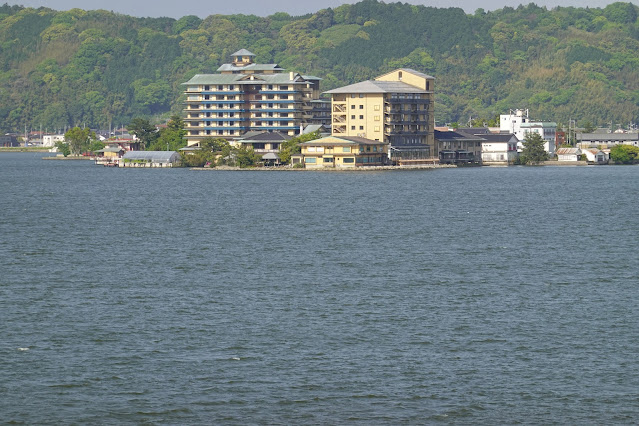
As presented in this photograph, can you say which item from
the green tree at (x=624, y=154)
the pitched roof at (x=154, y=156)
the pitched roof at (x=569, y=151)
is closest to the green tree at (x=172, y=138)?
the pitched roof at (x=154, y=156)

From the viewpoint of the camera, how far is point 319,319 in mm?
29828

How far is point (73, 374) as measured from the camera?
24125 mm

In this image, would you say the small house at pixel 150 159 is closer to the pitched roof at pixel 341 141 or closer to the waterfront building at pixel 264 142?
the waterfront building at pixel 264 142

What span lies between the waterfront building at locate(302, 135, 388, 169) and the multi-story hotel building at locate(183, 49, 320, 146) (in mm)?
19201

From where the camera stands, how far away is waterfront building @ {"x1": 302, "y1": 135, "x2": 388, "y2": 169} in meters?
113

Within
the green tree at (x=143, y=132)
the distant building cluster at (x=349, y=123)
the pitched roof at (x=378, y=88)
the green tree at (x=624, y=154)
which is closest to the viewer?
the distant building cluster at (x=349, y=123)

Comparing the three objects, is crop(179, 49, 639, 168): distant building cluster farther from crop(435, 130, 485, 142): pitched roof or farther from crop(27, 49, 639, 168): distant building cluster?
crop(27, 49, 639, 168): distant building cluster

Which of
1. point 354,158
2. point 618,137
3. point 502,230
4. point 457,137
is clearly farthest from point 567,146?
point 502,230

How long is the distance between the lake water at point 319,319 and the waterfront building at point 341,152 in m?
50.9

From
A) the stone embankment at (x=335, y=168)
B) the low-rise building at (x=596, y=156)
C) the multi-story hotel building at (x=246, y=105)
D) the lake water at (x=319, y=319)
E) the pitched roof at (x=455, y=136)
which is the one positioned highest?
the multi-story hotel building at (x=246, y=105)

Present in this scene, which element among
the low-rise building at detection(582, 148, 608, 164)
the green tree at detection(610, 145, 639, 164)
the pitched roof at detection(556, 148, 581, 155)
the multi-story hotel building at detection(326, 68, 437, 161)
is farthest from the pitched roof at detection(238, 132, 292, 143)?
the green tree at detection(610, 145, 639, 164)

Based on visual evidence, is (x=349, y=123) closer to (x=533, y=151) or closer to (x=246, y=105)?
(x=246, y=105)

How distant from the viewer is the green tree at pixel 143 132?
478 feet

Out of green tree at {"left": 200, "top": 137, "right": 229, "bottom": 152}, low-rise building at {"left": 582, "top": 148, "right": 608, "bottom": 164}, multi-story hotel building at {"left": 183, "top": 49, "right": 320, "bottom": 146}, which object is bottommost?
low-rise building at {"left": 582, "top": 148, "right": 608, "bottom": 164}
